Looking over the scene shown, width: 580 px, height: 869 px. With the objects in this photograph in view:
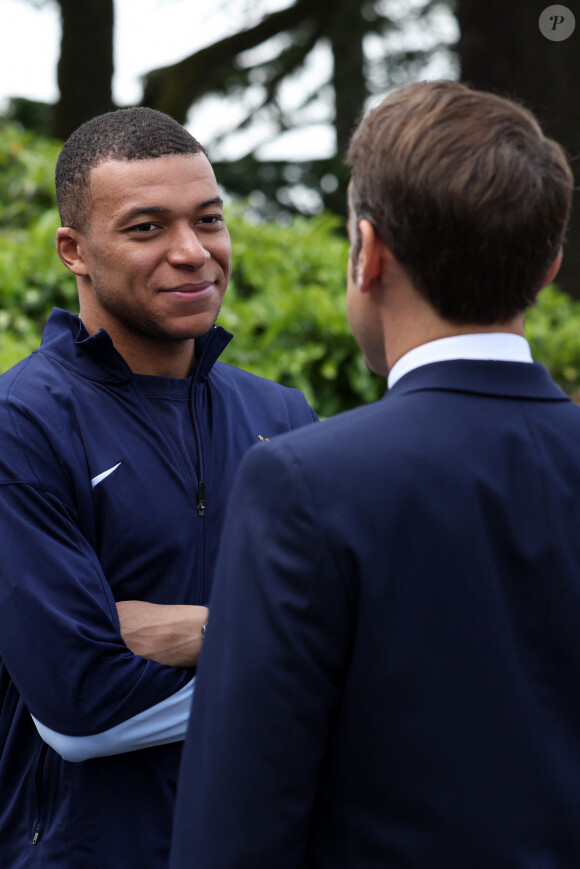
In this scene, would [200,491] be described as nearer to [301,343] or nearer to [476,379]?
[476,379]

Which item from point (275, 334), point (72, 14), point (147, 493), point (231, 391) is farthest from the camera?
point (72, 14)

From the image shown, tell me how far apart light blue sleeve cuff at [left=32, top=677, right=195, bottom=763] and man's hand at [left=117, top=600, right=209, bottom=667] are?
7cm

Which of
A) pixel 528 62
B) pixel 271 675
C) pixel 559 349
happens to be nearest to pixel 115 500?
pixel 271 675

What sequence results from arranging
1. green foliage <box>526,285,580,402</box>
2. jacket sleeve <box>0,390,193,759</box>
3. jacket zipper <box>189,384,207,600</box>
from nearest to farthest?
1. jacket sleeve <box>0,390,193,759</box>
2. jacket zipper <box>189,384,207,600</box>
3. green foliage <box>526,285,580,402</box>

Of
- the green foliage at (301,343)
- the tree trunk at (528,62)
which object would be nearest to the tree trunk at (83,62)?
the tree trunk at (528,62)

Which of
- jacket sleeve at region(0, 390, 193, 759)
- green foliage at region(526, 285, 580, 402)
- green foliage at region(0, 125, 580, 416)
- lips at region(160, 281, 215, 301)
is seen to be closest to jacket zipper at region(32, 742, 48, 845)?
jacket sleeve at region(0, 390, 193, 759)

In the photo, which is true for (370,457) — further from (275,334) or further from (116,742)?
(275,334)

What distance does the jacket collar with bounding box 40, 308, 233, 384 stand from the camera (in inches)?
87.6

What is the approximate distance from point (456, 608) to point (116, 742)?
0.92 m

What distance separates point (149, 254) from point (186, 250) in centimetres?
8

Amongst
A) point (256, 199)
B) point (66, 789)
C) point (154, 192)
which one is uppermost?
point (154, 192)

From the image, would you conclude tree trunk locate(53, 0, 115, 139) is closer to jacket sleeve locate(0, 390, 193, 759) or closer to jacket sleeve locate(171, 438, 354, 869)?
jacket sleeve locate(0, 390, 193, 759)

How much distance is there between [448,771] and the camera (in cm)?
137

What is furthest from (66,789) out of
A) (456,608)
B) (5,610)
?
(456,608)
